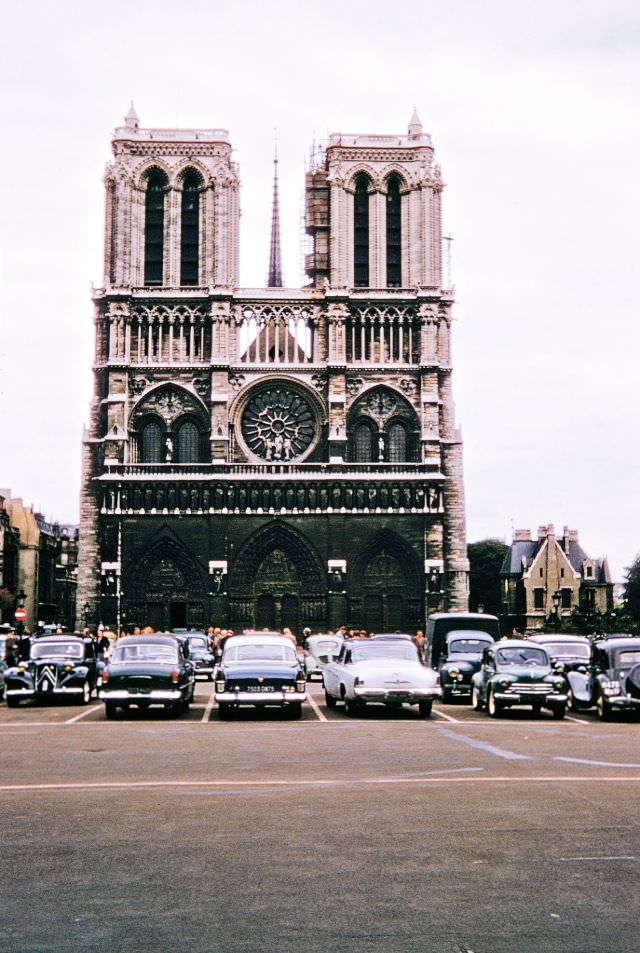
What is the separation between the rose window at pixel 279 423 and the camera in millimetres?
66000

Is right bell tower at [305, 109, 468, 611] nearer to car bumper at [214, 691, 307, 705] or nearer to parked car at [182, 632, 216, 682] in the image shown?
parked car at [182, 632, 216, 682]

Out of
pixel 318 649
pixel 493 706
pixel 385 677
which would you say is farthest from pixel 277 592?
pixel 385 677

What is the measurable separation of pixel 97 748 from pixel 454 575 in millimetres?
49237

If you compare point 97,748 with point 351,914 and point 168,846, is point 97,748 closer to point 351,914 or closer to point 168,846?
point 168,846

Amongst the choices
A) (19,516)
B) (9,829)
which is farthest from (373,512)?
(9,829)

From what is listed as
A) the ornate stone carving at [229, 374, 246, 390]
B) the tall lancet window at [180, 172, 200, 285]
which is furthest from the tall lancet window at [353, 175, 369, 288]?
the tall lancet window at [180, 172, 200, 285]

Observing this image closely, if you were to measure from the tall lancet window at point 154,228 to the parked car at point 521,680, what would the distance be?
4612 cm

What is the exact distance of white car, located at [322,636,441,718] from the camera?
22.6 m

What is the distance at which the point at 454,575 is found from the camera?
65250mm

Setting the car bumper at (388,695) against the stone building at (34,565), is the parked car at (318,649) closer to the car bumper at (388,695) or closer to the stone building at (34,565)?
the car bumper at (388,695)

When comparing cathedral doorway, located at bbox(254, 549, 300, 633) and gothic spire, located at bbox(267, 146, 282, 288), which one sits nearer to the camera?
cathedral doorway, located at bbox(254, 549, 300, 633)

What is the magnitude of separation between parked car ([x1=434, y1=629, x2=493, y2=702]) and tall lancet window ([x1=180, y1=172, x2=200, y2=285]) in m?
39.5

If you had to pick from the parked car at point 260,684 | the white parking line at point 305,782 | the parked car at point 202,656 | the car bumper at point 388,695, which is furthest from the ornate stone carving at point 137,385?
the white parking line at point 305,782

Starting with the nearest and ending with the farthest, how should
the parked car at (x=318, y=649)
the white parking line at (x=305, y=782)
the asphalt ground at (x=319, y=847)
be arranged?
the asphalt ground at (x=319, y=847), the white parking line at (x=305, y=782), the parked car at (x=318, y=649)
